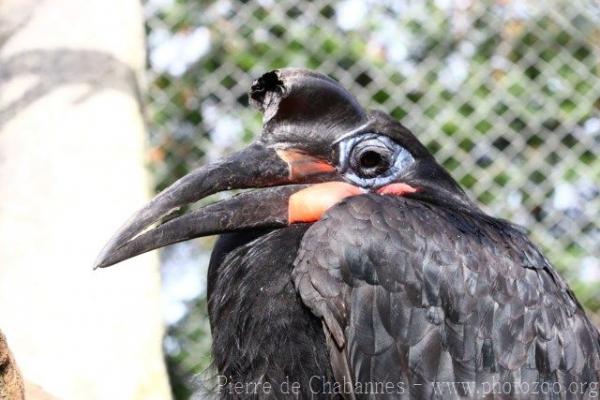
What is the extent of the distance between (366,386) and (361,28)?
2891 mm

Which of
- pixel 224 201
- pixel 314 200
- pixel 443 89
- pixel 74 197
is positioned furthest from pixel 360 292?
pixel 443 89

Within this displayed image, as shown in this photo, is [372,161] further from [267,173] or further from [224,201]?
[224,201]

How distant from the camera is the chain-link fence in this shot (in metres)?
5.16

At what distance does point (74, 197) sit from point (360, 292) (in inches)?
71.5

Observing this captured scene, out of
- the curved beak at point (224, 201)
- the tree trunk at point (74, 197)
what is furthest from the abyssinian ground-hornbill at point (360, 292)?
the tree trunk at point (74, 197)

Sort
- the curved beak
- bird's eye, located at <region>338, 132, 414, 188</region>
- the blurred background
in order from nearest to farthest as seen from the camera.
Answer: the curved beak → bird's eye, located at <region>338, 132, 414, 188</region> → the blurred background

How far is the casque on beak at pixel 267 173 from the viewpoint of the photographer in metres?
2.78

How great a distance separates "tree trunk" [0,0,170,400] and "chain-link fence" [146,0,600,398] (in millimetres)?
634

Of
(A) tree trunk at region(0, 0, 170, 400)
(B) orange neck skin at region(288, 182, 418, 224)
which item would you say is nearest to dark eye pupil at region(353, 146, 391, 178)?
(B) orange neck skin at region(288, 182, 418, 224)

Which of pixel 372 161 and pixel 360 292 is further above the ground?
pixel 372 161

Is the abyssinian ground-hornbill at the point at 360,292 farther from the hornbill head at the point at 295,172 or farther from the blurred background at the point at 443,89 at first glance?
the blurred background at the point at 443,89

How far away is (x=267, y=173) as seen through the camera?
115 inches

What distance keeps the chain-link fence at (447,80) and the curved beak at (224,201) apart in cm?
215

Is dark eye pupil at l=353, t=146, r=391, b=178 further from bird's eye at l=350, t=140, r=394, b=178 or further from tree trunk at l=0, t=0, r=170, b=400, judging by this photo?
tree trunk at l=0, t=0, r=170, b=400
